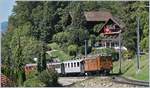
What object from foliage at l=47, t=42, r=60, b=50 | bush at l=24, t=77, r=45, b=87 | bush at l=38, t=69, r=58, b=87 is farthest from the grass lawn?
foliage at l=47, t=42, r=60, b=50

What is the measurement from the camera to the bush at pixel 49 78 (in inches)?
1030

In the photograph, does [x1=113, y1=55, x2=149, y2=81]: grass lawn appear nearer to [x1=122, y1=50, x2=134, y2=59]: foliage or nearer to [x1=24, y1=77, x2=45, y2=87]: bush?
[x1=122, y1=50, x2=134, y2=59]: foliage

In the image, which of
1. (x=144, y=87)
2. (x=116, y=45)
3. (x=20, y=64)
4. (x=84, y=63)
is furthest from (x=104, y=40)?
(x=144, y=87)

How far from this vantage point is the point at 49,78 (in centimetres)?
2714

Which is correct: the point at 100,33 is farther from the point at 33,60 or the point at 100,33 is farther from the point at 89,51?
the point at 33,60

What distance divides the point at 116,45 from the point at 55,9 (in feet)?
26.8

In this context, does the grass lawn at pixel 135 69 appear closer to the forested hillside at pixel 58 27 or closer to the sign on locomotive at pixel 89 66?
the sign on locomotive at pixel 89 66

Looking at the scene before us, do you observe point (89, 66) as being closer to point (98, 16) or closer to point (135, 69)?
point (135, 69)

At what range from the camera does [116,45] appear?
185ft

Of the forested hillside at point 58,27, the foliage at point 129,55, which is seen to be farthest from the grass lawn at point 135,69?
the forested hillside at point 58,27

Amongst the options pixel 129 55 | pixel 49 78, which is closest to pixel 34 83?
pixel 49 78

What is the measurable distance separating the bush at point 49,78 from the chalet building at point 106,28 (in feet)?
84.2

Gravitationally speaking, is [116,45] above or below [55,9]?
below

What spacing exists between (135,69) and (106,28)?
20.3 metres
